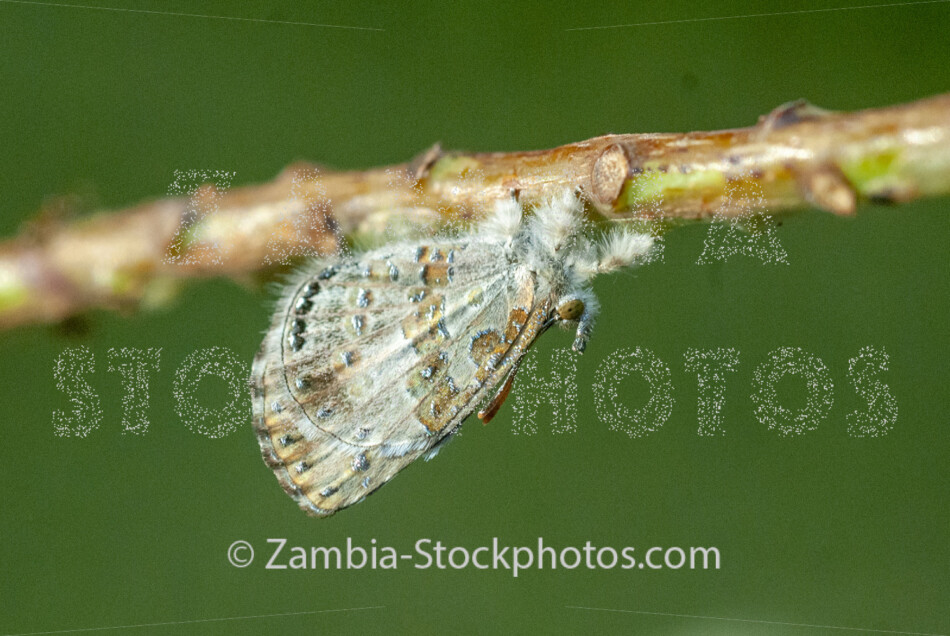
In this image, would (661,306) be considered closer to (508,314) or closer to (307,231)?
(508,314)

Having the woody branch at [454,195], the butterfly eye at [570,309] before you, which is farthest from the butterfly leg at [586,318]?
the woody branch at [454,195]

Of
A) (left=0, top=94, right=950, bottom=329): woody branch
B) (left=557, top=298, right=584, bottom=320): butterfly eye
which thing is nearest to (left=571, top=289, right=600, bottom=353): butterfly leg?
(left=557, top=298, right=584, bottom=320): butterfly eye

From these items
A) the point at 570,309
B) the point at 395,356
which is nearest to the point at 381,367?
the point at 395,356

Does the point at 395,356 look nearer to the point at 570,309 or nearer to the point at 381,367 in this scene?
the point at 381,367

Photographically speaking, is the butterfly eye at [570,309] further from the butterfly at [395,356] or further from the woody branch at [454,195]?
the woody branch at [454,195]

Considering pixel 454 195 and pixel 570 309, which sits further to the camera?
pixel 570 309

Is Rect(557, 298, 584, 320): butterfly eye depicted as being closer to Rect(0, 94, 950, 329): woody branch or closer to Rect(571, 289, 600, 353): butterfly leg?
Rect(571, 289, 600, 353): butterfly leg
